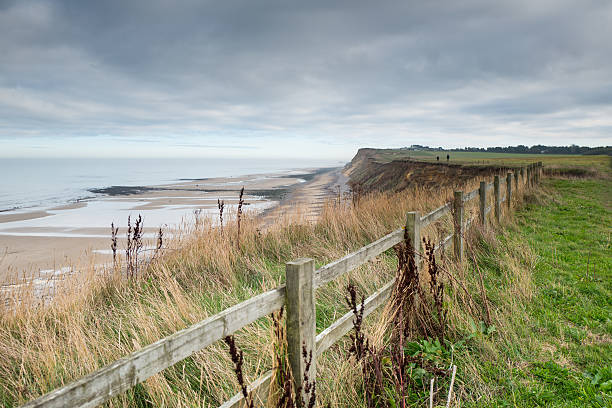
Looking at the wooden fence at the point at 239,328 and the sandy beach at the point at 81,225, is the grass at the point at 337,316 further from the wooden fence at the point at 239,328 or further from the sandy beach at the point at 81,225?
the sandy beach at the point at 81,225

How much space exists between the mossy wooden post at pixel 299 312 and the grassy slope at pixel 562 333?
1.65 m

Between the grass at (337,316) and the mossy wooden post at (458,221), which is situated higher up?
the mossy wooden post at (458,221)

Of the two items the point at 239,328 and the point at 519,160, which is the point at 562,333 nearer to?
the point at 239,328

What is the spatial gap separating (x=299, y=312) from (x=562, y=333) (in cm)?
366

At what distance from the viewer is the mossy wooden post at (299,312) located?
7.20 feet

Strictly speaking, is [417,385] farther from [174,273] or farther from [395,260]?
[174,273]

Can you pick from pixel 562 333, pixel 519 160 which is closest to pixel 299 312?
pixel 562 333

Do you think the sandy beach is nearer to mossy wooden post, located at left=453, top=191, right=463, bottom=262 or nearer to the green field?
mossy wooden post, located at left=453, top=191, right=463, bottom=262

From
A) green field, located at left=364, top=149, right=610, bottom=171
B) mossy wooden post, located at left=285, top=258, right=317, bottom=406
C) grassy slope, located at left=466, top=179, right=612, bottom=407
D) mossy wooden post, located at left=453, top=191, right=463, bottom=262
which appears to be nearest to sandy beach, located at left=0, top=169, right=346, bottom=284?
mossy wooden post, located at left=453, top=191, right=463, bottom=262

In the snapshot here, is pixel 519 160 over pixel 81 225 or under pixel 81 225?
over

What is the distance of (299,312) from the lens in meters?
2.20

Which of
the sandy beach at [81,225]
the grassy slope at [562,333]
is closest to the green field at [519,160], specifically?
the sandy beach at [81,225]

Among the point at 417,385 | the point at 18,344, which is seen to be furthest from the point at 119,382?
the point at 18,344

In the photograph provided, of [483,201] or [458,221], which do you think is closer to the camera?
[458,221]
